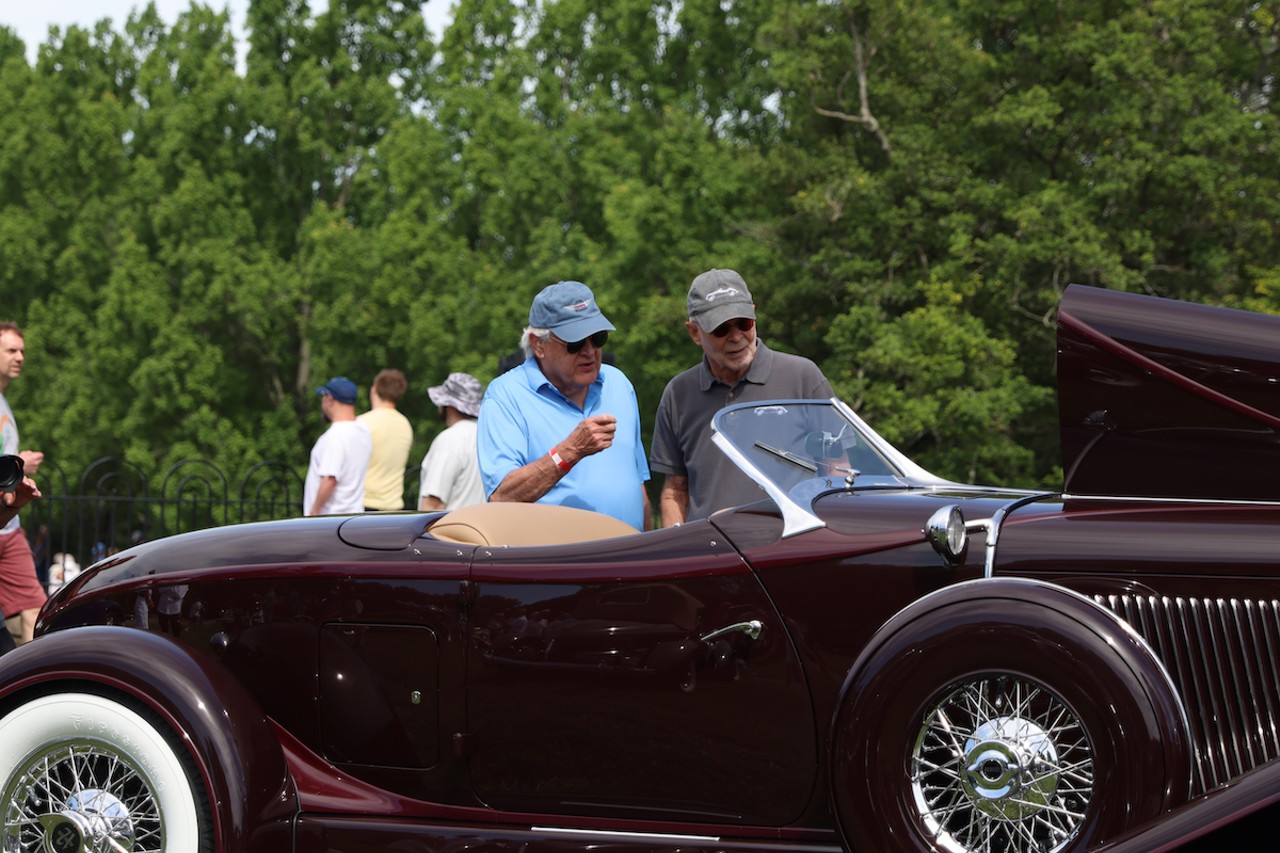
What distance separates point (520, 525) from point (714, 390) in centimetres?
137

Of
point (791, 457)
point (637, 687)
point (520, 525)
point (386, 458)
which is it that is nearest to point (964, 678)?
point (637, 687)

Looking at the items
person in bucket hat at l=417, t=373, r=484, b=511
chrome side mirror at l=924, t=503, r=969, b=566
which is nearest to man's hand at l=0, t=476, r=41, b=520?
person in bucket hat at l=417, t=373, r=484, b=511

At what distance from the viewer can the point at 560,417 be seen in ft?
15.4

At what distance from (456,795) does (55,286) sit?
34.5 metres

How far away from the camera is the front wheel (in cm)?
341

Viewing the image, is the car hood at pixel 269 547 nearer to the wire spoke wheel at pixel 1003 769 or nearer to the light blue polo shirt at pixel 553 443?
the light blue polo shirt at pixel 553 443

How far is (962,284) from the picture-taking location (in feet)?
84.0

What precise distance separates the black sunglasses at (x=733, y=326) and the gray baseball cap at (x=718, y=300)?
18 millimetres

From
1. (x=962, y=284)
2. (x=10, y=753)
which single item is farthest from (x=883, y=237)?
(x=10, y=753)

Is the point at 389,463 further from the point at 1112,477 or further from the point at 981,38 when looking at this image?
the point at 981,38

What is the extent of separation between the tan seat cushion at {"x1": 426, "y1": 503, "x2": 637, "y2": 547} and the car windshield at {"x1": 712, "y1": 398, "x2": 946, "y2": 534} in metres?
0.44

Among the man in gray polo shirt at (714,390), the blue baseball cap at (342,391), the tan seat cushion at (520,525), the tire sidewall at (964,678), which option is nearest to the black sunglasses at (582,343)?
the man in gray polo shirt at (714,390)

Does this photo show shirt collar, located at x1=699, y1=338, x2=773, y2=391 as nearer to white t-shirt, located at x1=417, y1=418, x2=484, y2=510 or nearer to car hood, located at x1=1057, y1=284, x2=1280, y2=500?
car hood, located at x1=1057, y1=284, x2=1280, y2=500

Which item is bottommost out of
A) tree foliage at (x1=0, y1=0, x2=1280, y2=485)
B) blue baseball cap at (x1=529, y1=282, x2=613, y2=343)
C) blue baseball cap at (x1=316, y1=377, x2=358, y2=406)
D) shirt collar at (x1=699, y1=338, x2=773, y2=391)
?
blue baseball cap at (x1=316, y1=377, x2=358, y2=406)
